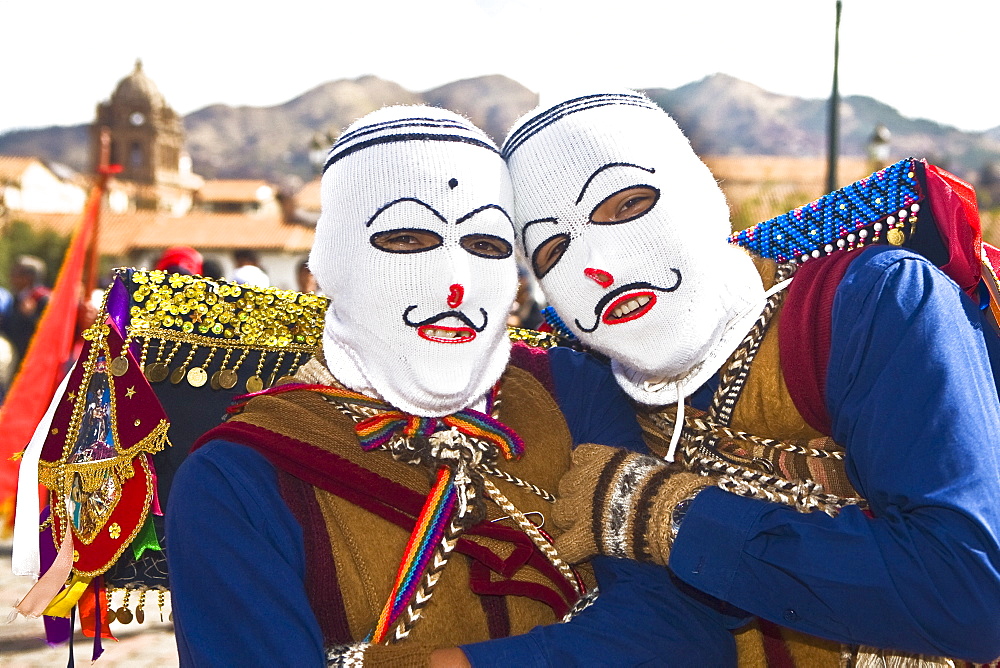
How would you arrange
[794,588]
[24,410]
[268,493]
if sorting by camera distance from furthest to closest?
1. [24,410]
2. [268,493]
3. [794,588]

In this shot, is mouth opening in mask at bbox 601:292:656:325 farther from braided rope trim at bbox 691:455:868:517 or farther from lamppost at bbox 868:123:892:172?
lamppost at bbox 868:123:892:172

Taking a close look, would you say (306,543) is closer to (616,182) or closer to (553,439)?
(553,439)

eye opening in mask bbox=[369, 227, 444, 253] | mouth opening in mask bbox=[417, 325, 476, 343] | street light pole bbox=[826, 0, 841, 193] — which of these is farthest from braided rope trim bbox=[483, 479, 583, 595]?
street light pole bbox=[826, 0, 841, 193]

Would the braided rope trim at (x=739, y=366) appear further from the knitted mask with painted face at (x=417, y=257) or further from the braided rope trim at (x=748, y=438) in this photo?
the knitted mask with painted face at (x=417, y=257)

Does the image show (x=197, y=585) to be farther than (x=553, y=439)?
No

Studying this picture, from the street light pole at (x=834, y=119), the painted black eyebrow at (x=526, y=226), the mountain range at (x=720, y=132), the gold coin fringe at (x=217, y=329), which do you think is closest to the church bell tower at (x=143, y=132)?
the mountain range at (x=720, y=132)

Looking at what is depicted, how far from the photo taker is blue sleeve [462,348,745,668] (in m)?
2.05

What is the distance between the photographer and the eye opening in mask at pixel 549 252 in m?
2.30

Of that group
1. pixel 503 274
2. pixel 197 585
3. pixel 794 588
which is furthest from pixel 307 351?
pixel 794 588

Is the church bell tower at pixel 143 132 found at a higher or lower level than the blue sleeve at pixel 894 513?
lower

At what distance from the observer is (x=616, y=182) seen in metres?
2.23

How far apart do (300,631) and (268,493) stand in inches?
11.7

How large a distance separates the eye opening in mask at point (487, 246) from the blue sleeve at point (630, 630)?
0.50 m

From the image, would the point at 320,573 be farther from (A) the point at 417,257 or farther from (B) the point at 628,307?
(B) the point at 628,307
